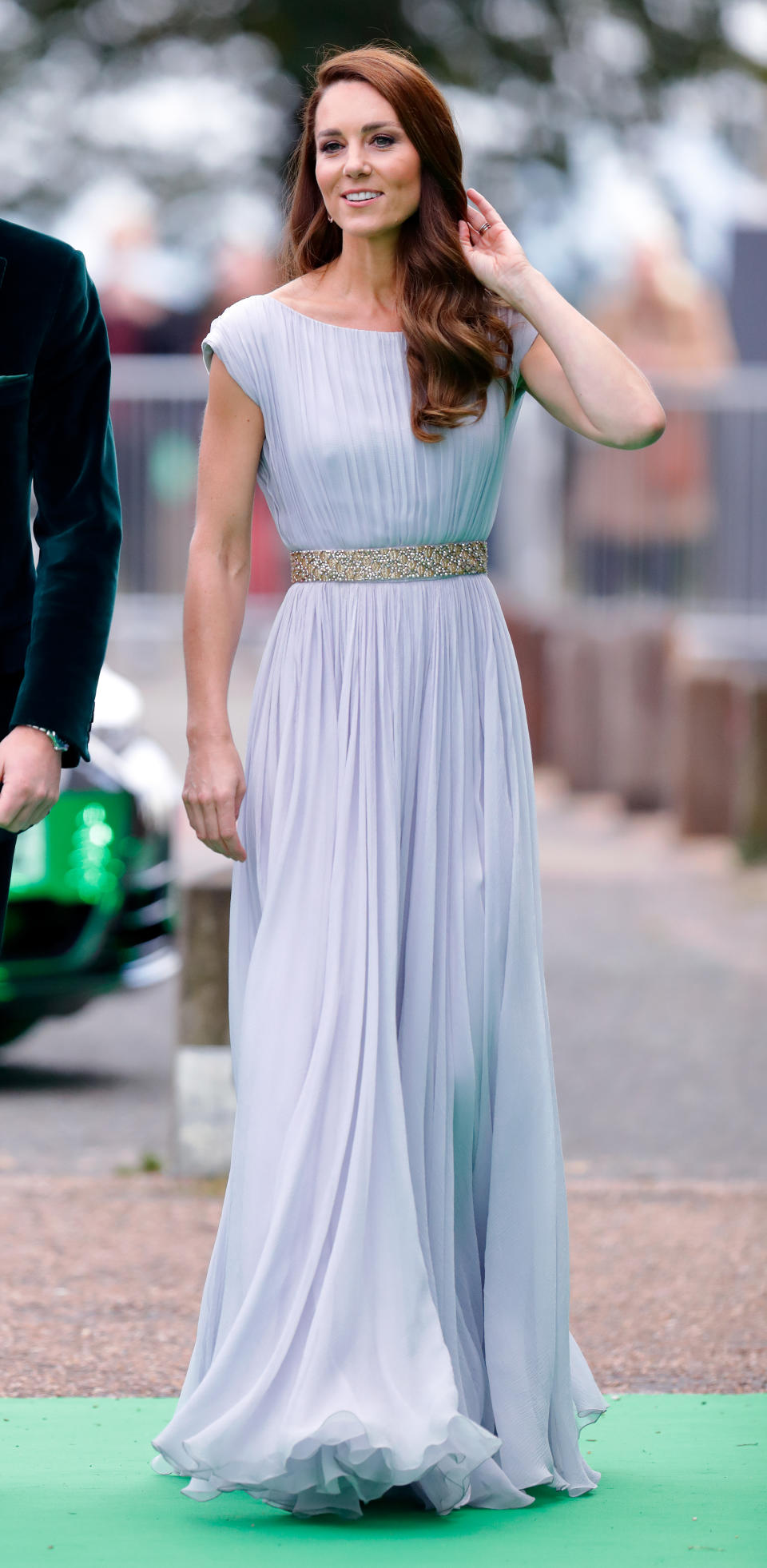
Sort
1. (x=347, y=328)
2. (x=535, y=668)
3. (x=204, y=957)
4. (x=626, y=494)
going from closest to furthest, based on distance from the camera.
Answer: (x=347, y=328) < (x=204, y=957) < (x=535, y=668) < (x=626, y=494)

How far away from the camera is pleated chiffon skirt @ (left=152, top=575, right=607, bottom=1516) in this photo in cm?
346

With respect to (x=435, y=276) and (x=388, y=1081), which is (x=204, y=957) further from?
(x=435, y=276)

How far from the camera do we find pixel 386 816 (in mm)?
3607

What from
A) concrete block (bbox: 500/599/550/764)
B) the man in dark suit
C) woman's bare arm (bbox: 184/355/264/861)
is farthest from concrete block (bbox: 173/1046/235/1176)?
Answer: concrete block (bbox: 500/599/550/764)

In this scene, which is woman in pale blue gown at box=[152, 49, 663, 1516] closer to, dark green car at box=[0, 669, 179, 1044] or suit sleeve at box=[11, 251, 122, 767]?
suit sleeve at box=[11, 251, 122, 767]

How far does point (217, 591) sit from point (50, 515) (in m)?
0.31

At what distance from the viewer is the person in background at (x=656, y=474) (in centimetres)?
1533

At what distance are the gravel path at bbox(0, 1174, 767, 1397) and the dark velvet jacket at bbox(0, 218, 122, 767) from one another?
4.98 ft

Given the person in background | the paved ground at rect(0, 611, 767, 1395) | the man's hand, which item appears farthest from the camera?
the person in background

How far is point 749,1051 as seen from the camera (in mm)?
7902

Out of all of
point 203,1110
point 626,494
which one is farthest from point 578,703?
point 203,1110

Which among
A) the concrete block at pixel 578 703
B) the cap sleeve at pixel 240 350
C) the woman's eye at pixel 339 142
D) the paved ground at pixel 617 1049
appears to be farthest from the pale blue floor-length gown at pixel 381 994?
the concrete block at pixel 578 703

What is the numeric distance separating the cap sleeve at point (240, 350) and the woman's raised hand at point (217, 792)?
0.52 metres

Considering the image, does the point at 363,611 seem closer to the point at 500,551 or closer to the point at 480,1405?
the point at 480,1405
